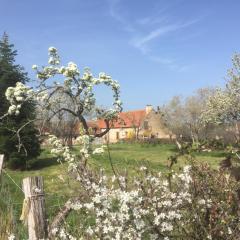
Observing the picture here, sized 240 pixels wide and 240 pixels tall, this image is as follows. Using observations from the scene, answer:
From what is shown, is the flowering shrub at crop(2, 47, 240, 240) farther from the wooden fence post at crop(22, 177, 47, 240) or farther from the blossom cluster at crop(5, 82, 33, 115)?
the blossom cluster at crop(5, 82, 33, 115)

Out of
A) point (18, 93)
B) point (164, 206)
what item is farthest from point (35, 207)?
point (18, 93)

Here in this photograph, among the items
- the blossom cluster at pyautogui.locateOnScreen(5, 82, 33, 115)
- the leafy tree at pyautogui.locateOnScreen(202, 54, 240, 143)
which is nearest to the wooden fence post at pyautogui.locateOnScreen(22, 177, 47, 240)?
the blossom cluster at pyautogui.locateOnScreen(5, 82, 33, 115)

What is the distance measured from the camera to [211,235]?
3797 millimetres

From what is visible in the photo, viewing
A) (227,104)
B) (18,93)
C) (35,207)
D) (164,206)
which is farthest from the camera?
(227,104)

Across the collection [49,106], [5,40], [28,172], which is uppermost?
[5,40]

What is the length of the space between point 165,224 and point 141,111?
81740 mm

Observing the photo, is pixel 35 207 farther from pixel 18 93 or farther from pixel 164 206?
pixel 18 93

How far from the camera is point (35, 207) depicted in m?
4.80

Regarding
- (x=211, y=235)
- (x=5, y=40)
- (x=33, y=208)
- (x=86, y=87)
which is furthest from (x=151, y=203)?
(x=5, y=40)

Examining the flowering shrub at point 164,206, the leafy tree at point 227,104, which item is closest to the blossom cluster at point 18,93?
the flowering shrub at point 164,206

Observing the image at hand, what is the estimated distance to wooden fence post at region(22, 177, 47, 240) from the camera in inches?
188

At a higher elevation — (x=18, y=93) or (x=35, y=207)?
(x=18, y=93)

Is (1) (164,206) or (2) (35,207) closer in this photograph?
(1) (164,206)

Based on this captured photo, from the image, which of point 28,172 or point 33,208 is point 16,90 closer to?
point 33,208
